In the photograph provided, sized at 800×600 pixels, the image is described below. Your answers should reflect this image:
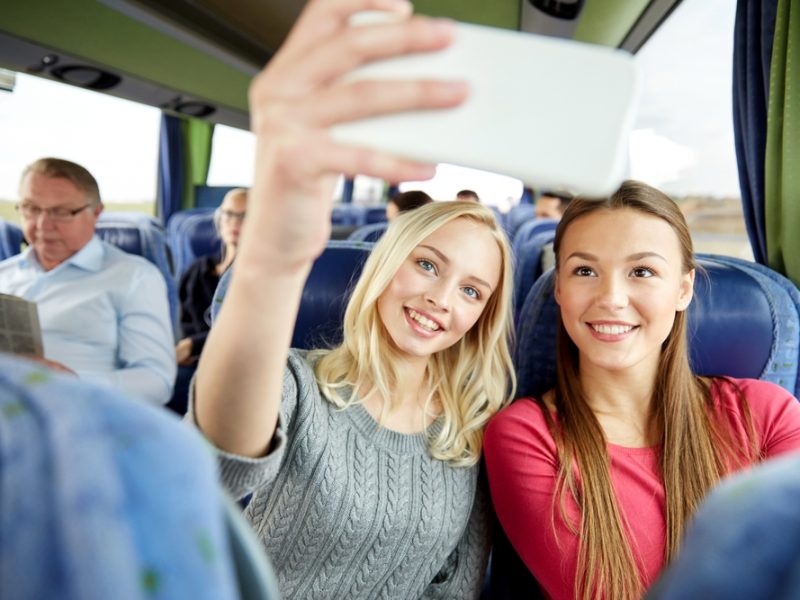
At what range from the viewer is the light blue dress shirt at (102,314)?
262 cm

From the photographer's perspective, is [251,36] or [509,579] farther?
[251,36]

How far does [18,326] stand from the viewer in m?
1.68

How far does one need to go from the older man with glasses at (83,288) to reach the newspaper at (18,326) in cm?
86

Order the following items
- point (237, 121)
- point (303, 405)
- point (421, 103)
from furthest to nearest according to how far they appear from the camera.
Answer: point (237, 121) < point (303, 405) < point (421, 103)

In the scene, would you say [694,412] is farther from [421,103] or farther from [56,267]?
[56,267]

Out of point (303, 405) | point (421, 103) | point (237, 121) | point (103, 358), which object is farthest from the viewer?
point (237, 121)

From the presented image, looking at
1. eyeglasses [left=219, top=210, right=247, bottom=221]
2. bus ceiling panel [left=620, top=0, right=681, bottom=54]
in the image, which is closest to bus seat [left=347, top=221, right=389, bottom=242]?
eyeglasses [left=219, top=210, right=247, bottom=221]

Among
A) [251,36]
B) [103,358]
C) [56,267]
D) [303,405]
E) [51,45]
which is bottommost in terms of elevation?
[103,358]

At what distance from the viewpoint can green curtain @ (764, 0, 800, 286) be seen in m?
2.00

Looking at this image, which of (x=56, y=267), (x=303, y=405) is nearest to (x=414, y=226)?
(x=303, y=405)

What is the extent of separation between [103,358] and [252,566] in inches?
99.1

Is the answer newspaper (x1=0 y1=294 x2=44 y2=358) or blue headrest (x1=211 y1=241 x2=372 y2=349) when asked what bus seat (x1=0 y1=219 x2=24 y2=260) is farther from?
blue headrest (x1=211 y1=241 x2=372 y2=349)

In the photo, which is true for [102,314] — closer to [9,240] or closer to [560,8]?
[9,240]

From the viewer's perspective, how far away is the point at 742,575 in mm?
351
